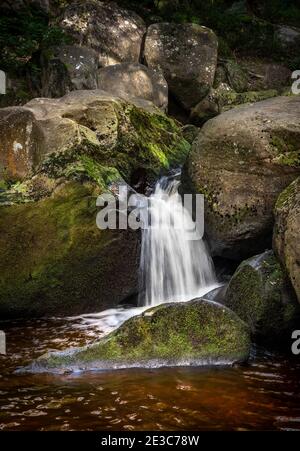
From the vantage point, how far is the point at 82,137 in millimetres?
6785

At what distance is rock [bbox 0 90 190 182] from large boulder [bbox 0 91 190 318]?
15mm

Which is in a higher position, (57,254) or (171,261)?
(57,254)

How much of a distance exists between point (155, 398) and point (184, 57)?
1188 centimetres

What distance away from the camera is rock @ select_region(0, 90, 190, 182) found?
21.2 feet

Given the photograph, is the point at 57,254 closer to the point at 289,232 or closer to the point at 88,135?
the point at 88,135

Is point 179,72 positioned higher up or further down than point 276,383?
higher up

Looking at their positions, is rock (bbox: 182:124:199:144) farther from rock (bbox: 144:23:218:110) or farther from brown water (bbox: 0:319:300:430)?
brown water (bbox: 0:319:300:430)

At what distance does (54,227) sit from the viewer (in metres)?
6.32

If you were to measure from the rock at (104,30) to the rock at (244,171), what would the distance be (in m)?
7.15

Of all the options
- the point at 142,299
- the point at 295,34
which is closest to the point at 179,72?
the point at 295,34

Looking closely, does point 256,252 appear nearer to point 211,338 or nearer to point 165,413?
point 211,338

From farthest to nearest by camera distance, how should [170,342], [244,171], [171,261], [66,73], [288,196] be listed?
[66,73] < [171,261] < [244,171] < [288,196] < [170,342]

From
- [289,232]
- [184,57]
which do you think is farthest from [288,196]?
[184,57]

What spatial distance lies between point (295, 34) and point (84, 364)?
17604 millimetres
